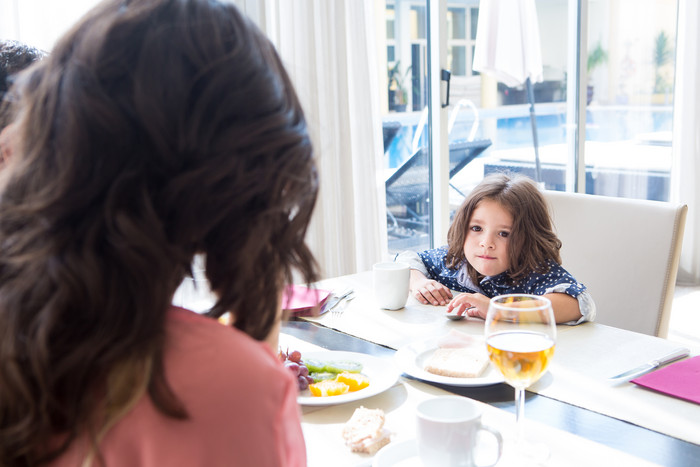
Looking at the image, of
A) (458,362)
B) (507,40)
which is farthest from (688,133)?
(458,362)

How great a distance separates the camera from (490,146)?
408 centimetres

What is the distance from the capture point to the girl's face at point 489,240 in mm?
1782

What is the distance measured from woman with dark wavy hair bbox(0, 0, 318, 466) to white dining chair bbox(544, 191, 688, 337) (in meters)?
1.36

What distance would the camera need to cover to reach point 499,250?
1789 mm

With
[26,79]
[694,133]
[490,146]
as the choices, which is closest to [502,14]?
[490,146]

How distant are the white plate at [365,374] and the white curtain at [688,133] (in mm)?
3859

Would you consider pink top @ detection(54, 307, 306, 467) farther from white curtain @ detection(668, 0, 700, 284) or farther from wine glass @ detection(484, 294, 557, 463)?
white curtain @ detection(668, 0, 700, 284)

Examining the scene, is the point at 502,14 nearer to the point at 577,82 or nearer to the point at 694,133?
the point at 577,82

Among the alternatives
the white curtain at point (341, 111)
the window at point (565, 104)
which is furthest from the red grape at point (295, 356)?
the window at point (565, 104)

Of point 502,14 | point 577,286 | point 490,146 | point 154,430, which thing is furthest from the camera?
point 490,146

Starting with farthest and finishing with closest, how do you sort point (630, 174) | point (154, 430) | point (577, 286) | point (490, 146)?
1. point (630, 174)
2. point (490, 146)
3. point (577, 286)
4. point (154, 430)

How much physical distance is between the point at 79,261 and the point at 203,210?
96 mm

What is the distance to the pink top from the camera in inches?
20.1

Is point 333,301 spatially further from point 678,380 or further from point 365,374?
point 678,380
